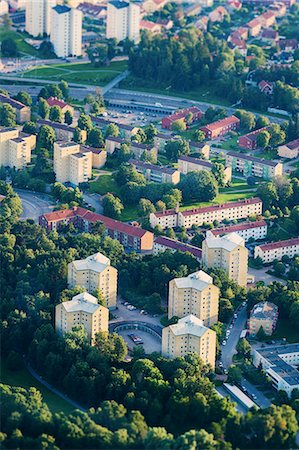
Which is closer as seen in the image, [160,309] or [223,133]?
[160,309]

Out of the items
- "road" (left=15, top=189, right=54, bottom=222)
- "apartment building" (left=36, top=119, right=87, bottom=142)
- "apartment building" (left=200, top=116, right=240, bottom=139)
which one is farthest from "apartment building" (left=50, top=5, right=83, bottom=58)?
"road" (left=15, top=189, right=54, bottom=222)

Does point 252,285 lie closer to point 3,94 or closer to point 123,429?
point 123,429

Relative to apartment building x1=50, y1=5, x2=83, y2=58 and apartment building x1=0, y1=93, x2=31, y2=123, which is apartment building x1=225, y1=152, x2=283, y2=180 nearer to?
apartment building x1=0, y1=93, x2=31, y2=123

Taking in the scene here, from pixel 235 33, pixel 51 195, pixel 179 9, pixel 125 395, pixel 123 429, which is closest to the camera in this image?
pixel 123 429

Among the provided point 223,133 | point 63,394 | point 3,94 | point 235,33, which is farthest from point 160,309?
point 235,33

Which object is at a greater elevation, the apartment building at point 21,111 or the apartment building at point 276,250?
the apartment building at point 21,111

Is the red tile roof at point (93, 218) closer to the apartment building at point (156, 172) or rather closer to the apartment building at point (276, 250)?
the apartment building at point (276, 250)

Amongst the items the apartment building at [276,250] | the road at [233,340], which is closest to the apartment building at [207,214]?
the apartment building at [276,250]
